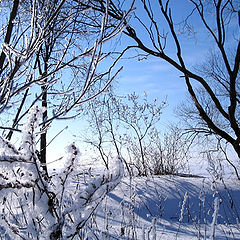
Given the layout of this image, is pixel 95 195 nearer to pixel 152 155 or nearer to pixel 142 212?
pixel 142 212

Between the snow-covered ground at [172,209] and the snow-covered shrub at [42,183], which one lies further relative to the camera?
the snow-covered ground at [172,209]

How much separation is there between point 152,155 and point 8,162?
900 cm

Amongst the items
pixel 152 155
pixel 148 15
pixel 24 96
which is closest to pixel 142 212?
pixel 24 96

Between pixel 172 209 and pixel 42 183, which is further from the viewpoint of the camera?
pixel 172 209

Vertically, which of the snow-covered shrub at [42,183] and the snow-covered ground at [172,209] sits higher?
the snow-covered shrub at [42,183]

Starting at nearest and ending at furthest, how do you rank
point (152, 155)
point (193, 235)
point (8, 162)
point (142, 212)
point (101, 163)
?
point (8, 162) → point (193, 235) → point (142, 212) → point (152, 155) → point (101, 163)

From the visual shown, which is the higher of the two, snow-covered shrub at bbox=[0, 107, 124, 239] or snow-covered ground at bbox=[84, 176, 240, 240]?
snow-covered shrub at bbox=[0, 107, 124, 239]

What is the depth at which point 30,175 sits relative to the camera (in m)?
0.67

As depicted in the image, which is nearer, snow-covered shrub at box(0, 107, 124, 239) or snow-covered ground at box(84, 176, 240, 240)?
snow-covered shrub at box(0, 107, 124, 239)

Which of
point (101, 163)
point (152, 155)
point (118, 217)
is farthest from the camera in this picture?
point (101, 163)

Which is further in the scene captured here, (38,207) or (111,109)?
(111,109)

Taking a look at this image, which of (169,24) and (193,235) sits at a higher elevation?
(169,24)

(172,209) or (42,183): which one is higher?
(42,183)

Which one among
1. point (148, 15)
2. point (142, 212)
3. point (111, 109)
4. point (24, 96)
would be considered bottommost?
point (142, 212)
